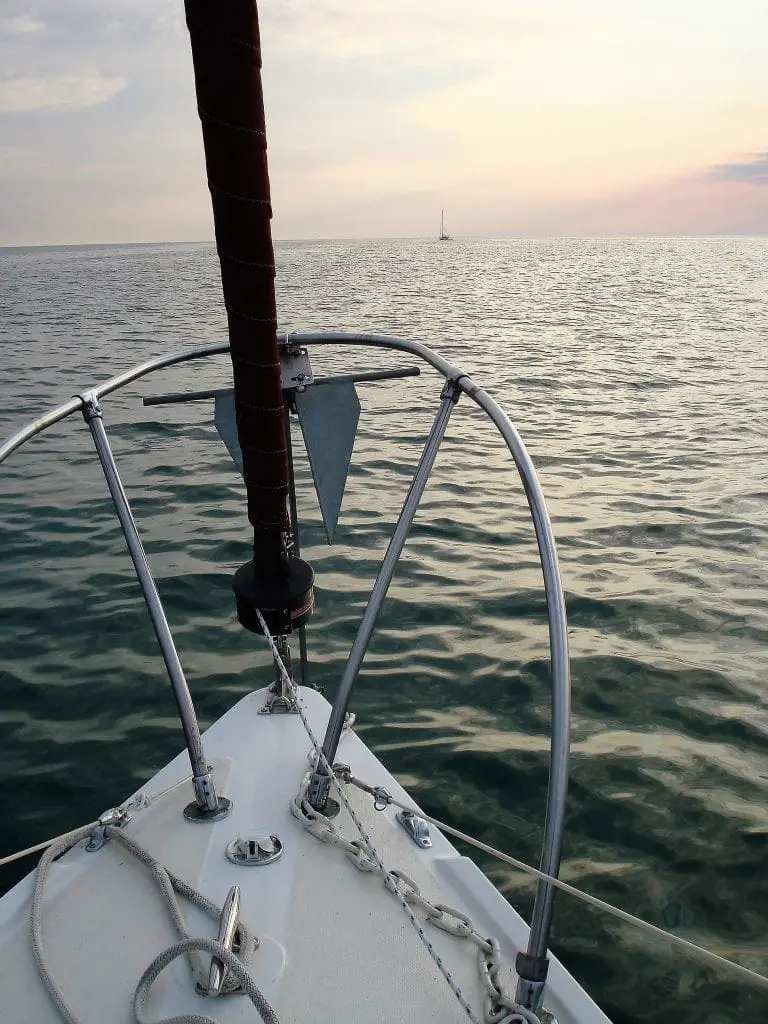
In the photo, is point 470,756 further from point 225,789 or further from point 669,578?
point 669,578

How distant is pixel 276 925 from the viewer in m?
2.04

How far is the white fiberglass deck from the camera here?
1835 mm

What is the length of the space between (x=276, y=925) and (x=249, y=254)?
164 centimetres

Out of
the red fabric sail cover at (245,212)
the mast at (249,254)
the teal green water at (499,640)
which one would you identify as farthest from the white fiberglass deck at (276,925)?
the teal green water at (499,640)

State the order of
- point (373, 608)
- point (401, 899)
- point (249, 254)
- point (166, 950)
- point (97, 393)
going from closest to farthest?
point (166, 950), point (249, 254), point (401, 899), point (373, 608), point (97, 393)

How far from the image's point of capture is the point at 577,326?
23797mm

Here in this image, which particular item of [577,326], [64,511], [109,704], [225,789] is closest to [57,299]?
[577,326]

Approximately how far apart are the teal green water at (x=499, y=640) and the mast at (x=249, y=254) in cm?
198

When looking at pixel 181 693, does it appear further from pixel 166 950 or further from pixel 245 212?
pixel 245 212

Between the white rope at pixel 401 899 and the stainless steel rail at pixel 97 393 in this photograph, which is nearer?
the white rope at pixel 401 899

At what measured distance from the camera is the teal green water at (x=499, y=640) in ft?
11.5

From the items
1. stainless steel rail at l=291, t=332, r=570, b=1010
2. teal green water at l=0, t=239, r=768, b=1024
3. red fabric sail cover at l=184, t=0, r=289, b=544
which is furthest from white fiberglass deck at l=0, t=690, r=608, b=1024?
teal green water at l=0, t=239, r=768, b=1024

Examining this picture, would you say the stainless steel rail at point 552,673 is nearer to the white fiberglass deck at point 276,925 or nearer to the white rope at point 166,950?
the white fiberglass deck at point 276,925

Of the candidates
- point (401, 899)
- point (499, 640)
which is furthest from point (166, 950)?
point (499, 640)
